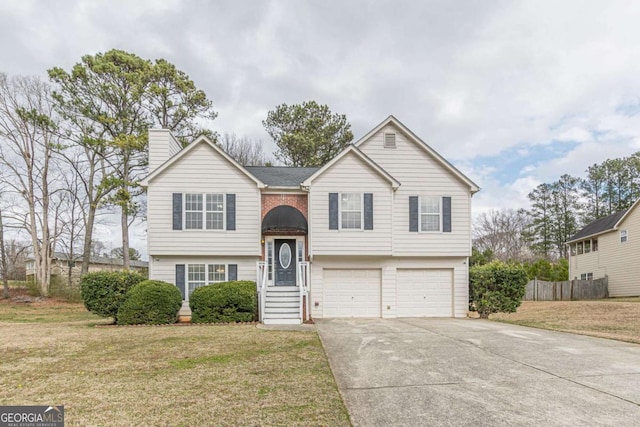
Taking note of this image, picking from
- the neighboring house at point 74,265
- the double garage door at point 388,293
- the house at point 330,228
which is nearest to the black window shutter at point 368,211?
the house at point 330,228

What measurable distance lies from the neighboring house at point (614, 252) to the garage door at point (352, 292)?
1982 cm

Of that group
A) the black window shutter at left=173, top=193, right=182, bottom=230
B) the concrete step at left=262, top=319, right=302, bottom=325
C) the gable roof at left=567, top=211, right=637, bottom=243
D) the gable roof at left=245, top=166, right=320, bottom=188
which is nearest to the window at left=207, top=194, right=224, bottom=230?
the black window shutter at left=173, top=193, right=182, bottom=230

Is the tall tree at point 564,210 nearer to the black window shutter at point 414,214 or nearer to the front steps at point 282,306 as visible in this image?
the black window shutter at point 414,214

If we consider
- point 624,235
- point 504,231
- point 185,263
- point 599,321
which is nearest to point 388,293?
point 599,321

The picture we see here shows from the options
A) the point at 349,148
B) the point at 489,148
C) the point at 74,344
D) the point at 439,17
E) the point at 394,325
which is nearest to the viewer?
the point at 74,344

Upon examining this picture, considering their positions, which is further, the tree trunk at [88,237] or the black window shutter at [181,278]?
the tree trunk at [88,237]

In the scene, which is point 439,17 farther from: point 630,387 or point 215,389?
point 215,389

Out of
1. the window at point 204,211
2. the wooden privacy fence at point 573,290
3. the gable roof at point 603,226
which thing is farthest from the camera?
the gable roof at point 603,226

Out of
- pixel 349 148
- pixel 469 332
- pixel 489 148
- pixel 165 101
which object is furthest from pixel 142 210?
pixel 489 148

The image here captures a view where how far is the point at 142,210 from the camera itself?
2591cm

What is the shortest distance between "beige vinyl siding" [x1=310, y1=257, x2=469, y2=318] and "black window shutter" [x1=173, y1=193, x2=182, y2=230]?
18.5ft

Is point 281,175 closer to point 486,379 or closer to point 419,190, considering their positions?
point 419,190

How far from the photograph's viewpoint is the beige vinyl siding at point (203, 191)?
1500 centimetres

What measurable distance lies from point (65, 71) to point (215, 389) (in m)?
25.6
